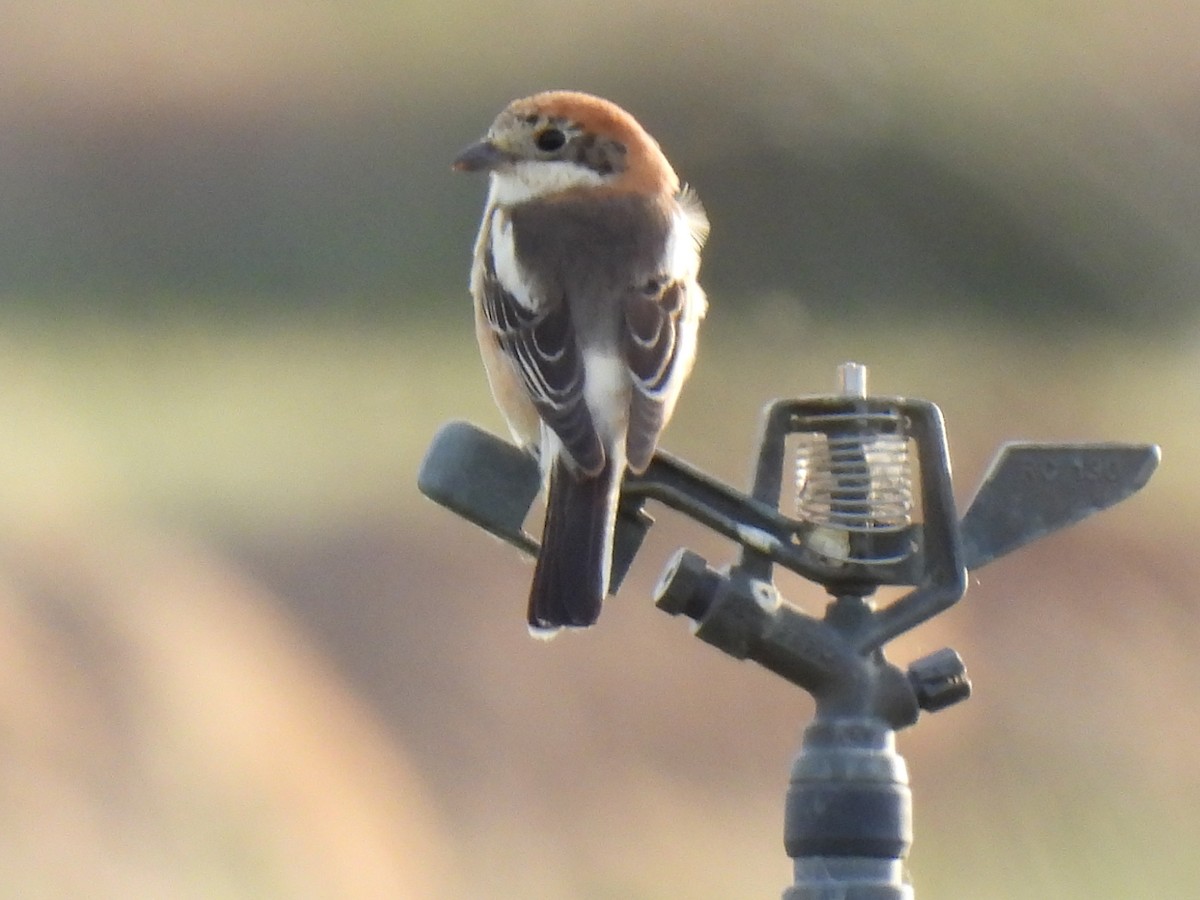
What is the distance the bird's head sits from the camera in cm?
306

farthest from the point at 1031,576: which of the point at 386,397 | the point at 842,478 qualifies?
the point at 842,478

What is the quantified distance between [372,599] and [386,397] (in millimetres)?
888

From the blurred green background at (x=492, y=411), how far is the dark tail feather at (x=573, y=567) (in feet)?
6.92

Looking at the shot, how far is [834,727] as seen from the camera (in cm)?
185

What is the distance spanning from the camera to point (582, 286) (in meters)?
2.92

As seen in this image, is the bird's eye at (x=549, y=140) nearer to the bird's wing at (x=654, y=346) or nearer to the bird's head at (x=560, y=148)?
the bird's head at (x=560, y=148)

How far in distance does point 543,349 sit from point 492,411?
271cm

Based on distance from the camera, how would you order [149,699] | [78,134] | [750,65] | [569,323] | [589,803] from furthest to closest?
[78,134], [750,65], [149,699], [589,803], [569,323]

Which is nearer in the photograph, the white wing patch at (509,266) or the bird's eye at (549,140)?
the white wing patch at (509,266)

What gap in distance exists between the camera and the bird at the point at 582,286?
2604 millimetres

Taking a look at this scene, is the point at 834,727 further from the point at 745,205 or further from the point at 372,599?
the point at 745,205

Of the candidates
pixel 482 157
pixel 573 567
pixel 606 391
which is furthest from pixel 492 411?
pixel 573 567

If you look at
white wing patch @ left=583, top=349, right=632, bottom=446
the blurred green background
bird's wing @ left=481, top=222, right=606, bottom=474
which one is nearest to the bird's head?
bird's wing @ left=481, top=222, right=606, bottom=474

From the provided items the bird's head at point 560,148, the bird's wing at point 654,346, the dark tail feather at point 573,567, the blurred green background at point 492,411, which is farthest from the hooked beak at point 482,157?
the blurred green background at point 492,411
